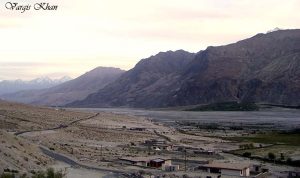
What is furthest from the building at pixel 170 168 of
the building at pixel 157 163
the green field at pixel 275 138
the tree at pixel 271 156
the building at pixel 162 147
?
the green field at pixel 275 138

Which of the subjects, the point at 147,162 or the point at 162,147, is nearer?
the point at 147,162

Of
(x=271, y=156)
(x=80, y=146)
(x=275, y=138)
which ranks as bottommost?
(x=275, y=138)

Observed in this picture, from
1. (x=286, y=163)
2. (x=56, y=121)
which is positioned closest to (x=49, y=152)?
(x=286, y=163)

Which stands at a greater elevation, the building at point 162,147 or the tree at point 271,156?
the building at point 162,147

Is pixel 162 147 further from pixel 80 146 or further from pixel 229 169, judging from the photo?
pixel 229 169

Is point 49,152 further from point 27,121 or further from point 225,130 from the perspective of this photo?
point 225,130

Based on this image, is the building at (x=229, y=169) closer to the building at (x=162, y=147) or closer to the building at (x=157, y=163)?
the building at (x=157, y=163)

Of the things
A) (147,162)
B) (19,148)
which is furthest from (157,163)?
(19,148)

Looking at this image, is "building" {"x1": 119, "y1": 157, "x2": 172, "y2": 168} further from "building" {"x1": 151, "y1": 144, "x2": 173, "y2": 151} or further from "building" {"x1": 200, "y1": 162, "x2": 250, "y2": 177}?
"building" {"x1": 151, "y1": 144, "x2": 173, "y2": 151}

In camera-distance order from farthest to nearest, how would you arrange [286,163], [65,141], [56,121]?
[56,121] < [65,141] < [286,163]

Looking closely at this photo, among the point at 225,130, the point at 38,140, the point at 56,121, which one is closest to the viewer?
the point at 38,140

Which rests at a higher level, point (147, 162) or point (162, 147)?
point (147, 162)
